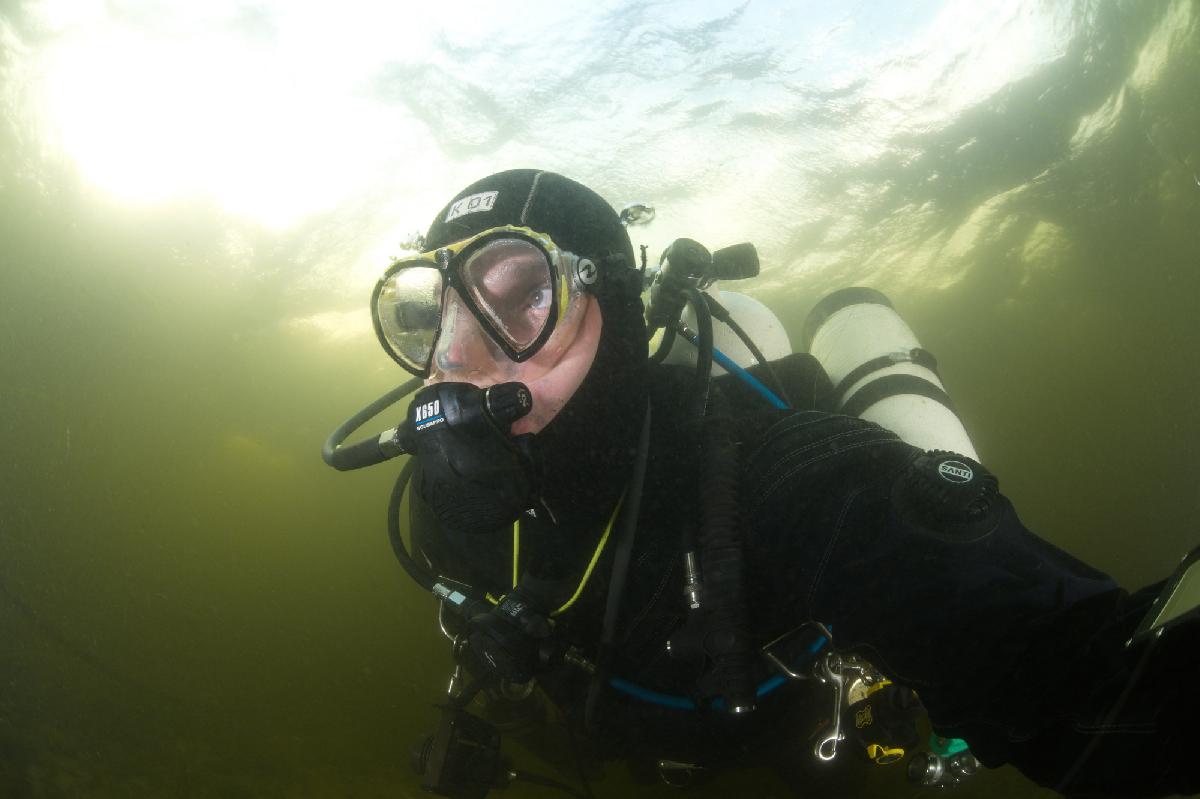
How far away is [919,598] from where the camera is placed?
5.66 feet

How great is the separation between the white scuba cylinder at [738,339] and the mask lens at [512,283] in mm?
1152

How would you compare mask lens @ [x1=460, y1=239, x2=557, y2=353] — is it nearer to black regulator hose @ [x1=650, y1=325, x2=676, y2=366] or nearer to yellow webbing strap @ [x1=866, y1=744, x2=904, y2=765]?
black regulator hose @ [x1=650, y1=325, x2=676, y2=366]

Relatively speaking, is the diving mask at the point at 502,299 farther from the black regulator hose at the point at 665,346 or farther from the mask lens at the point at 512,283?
the black regulator hose at the point at 665,346

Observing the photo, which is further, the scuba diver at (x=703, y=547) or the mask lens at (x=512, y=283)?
the mask lens at (x=512, y=283)

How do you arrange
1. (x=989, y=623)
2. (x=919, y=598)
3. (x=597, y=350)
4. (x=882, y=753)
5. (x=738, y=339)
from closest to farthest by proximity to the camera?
(x=989, y=623) → (x=919, y=598) → (x=597, y=350) → (x=738, y=339) → (x=882, y=753)

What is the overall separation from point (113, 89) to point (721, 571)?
1124 cm

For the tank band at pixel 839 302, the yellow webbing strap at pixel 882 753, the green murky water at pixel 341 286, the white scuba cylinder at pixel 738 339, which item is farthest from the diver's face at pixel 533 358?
the green murky water at pixel 341 286

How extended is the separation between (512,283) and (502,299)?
90 mm

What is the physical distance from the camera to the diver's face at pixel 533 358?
2297mm

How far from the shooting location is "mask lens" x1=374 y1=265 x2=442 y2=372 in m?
3.06

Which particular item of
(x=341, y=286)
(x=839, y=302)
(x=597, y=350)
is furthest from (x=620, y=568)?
(x=341, y=286)

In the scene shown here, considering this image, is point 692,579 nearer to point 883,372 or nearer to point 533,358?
point 533,358

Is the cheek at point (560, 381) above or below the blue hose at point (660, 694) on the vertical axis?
above

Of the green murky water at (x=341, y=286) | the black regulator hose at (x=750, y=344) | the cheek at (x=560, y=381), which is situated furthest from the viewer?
the green murky water at (x=341, y=286)
